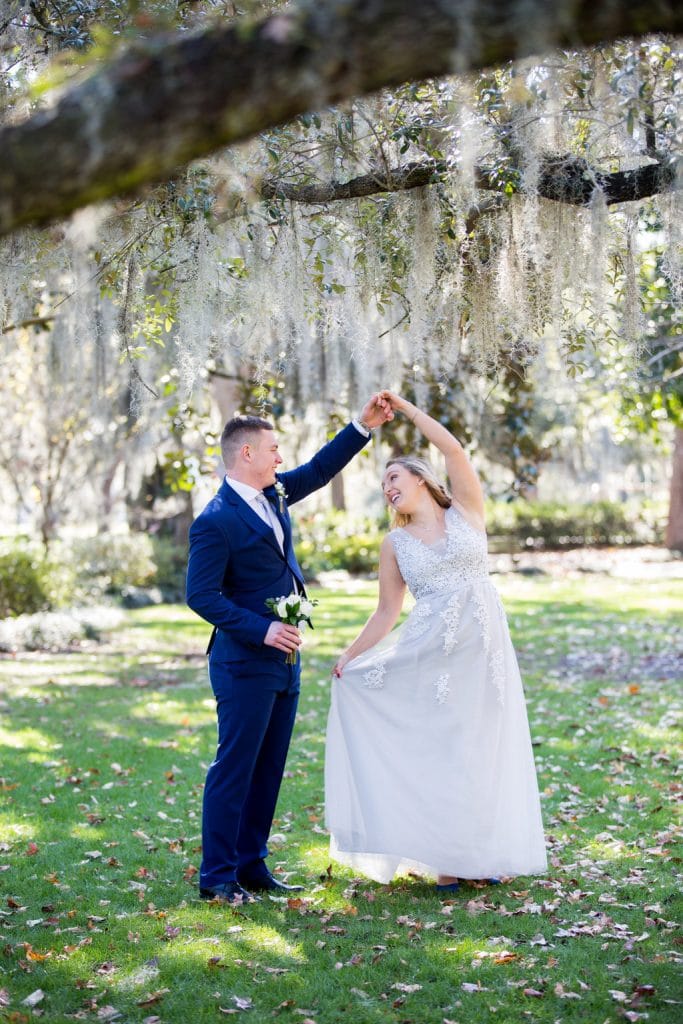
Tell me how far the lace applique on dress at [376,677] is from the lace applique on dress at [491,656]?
470 millimetres

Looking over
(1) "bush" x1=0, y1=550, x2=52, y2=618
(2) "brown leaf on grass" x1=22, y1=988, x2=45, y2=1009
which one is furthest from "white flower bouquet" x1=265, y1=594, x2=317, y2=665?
(1) "bush" x1=0, y1=550, x2=52, y2=618

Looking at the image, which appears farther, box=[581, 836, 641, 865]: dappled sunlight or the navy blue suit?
box=[581, 836, 641, 865]: dappled sunlight

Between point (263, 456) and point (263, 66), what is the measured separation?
8.61 feet

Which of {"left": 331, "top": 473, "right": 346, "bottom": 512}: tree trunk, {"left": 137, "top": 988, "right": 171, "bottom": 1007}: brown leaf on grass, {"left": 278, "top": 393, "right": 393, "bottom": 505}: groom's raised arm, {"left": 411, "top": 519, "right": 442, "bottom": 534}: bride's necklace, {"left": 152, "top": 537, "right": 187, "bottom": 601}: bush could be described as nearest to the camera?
{"left": 137, "top": 988, "right": 171, "bottom": 1007}: brown leaf on grass

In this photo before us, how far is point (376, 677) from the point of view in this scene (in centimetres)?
461

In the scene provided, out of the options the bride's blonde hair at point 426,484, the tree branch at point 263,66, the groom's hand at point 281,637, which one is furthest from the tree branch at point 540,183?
the tree branch at point 263,66

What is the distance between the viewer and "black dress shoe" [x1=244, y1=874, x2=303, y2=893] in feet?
15.1

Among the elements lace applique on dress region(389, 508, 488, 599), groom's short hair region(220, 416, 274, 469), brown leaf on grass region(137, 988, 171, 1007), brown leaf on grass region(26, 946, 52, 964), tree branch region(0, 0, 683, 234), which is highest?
tree branch region(0, 0, 683, 234)

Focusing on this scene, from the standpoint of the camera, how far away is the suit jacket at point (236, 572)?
4.27 meters

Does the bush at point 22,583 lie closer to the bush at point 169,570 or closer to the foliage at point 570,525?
the bush at point 169,570

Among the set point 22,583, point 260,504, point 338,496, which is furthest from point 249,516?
point 338,496

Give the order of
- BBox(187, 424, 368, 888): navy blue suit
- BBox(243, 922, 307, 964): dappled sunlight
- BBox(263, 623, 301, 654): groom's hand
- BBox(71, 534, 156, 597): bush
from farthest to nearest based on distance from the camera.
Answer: BBox(71, 534, 156, 597): bush < BBox(187, 424, 368, 888): navy blue suit < BBox(263, 623, 301, 654): groom's hand < BBox(243, 922, 307, 964): dappled sunlight

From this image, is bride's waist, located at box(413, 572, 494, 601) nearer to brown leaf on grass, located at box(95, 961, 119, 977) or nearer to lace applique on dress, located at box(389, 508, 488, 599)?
lace applique on dress, located at box(389, 508, 488, 599)

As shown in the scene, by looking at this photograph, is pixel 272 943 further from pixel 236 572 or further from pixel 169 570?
pixel 169 570
